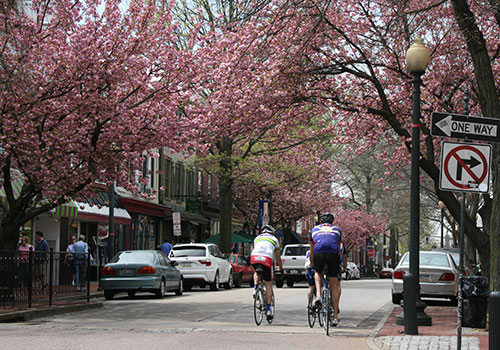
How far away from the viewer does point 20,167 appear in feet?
59.8

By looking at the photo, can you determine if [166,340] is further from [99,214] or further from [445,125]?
[99,214]

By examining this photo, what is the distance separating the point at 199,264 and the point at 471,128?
753 inches

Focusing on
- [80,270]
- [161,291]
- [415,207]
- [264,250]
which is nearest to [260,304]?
[264,250]

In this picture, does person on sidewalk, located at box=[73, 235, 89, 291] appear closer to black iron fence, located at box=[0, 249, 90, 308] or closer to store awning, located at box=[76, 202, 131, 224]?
black iron fence, located at box=[0, 249, 90, 308]

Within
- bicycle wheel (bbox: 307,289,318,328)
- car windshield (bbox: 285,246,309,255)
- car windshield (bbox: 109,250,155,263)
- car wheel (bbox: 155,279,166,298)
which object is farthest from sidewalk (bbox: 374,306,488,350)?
car windshield (bbox: 285,246,309,255)

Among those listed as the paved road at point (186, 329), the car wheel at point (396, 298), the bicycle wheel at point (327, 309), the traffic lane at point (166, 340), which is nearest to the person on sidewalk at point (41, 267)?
the paved road at point (186, 329)

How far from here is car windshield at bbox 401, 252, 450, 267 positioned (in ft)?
68.8

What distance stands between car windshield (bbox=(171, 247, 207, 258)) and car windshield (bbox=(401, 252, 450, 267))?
8.92m

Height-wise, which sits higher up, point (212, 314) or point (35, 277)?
point (35, 277)

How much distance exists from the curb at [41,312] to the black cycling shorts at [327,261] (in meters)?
6.05

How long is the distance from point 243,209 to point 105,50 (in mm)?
33957

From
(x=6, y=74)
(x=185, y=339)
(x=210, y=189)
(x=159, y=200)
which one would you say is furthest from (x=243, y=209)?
(x=185, y=339)

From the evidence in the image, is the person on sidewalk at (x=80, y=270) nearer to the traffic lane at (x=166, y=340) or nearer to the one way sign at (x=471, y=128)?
the traffic lane at (x=166, y=340)

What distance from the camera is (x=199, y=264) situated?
91.5ft
